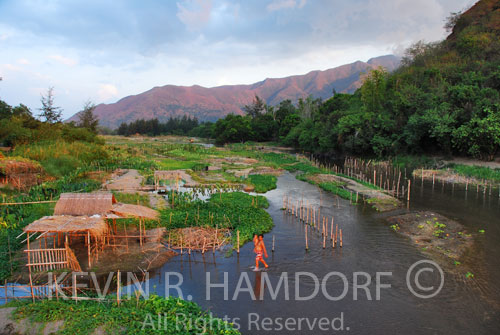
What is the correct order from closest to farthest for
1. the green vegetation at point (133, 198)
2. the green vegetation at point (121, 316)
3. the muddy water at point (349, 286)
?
the green vegetation at point (121, 316) < the muddy water at point (349, 286) < the green vegetation at point (133, 198)

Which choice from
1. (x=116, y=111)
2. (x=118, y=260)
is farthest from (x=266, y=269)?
(x=116, y=111)

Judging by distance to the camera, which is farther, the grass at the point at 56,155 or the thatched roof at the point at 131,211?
Answer: the grass at the point at 56,155

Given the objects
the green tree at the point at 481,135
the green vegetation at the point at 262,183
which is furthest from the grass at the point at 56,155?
the green tree at the point at 481,135

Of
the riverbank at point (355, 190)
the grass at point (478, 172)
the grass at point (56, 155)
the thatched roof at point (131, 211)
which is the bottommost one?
the riverbank at point (355, 190)

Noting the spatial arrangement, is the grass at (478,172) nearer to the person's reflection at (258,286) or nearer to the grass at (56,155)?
the person's reflection at (258,286)

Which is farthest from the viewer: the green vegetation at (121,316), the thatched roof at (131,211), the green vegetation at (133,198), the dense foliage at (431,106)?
the dense foliage at (431,106)

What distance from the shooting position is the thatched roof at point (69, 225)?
9.51 metres

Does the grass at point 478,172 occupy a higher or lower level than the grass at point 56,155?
lower

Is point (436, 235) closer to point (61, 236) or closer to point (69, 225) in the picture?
point (69, 225)

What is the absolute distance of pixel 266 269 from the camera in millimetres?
10320

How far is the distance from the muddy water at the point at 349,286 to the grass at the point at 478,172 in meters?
11.1

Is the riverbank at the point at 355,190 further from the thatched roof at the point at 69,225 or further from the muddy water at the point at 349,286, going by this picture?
the thatched roof at the point at 69,225

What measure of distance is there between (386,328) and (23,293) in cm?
914

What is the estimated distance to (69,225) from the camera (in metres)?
9.90
